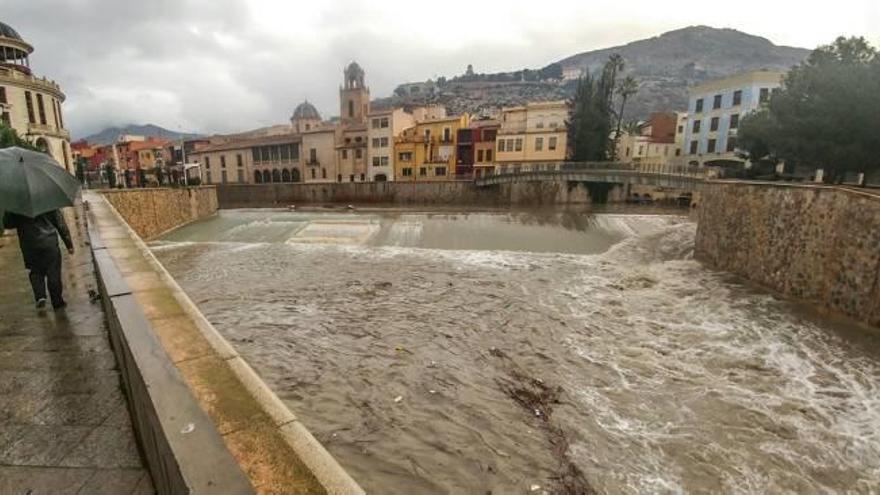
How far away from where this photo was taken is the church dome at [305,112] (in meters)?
77.8

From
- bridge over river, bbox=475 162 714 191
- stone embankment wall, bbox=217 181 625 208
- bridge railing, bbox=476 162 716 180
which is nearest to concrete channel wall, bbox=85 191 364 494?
bridge over river, bbox=475 162 714 191

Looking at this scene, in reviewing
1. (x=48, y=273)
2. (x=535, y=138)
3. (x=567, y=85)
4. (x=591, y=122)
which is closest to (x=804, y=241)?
(x=48, y=273)

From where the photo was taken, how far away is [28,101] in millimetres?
38969

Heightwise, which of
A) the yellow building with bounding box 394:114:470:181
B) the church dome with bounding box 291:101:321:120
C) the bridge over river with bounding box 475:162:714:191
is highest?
the church dome with bounding box 291:101:321:120

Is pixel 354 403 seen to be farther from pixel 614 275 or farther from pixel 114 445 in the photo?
pixel 614 275

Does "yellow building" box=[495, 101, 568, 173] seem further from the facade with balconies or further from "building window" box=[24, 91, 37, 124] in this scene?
"building window" box=[24, 91, 37, 124]

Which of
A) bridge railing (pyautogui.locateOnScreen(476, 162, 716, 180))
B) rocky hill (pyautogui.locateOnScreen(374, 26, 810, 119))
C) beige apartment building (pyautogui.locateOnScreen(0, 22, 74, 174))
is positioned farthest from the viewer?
rocky hill (pyautogui.locateOnScreen(374, 26, 810, 119))

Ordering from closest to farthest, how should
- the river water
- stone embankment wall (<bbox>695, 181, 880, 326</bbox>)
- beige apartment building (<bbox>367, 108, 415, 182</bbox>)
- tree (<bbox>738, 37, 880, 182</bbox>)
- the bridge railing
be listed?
1. the river water
2. stone embankment wall (<bbox>695, 181, 880, 326</bbox>)
3. tree (<bbox>738, 37, 880, 182</bbox>)
4. the bridge railing
5. beige apartment building (<bbox>367, 108, 415, 182</bbox>)

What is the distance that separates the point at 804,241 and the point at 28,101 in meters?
57.8

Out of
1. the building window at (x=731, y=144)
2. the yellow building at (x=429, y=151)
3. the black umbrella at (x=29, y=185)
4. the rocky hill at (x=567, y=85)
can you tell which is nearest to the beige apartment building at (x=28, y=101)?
the yellow building at (x=429, y=151)

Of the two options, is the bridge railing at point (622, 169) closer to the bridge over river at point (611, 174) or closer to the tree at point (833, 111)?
the bridge over river at point (611, 174)

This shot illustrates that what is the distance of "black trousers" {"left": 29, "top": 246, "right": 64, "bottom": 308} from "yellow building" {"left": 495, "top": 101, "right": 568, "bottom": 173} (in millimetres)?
44845

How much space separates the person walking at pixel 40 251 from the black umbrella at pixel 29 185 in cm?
39

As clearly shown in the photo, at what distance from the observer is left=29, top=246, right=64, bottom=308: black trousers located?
17.4 ft
